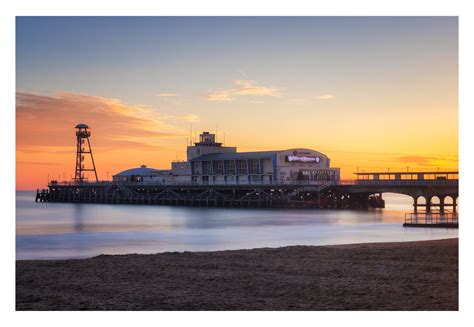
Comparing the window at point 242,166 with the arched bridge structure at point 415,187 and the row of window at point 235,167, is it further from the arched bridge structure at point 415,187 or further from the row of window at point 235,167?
the arched bridge structure at point 415,187

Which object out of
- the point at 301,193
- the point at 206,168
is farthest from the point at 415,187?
the point at 206,168

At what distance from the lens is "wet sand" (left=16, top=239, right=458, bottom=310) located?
10.2 m

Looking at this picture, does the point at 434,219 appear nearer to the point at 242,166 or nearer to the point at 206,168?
the point at 242,166

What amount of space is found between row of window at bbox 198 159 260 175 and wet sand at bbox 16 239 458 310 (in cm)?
4695

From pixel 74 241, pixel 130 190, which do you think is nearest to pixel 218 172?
pixel 130 190

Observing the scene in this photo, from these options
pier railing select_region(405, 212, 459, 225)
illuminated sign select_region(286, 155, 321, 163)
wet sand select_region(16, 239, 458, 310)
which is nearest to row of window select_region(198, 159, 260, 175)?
illuminated sign select_region(286, 155, 321, 163)

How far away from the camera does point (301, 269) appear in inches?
512

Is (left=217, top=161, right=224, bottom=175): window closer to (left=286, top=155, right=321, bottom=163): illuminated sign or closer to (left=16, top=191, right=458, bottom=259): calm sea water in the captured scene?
(left=286, top=155, right=321, bottom=163): illuminated sign

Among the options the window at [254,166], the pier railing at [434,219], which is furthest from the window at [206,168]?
the pier railing at [434,219]

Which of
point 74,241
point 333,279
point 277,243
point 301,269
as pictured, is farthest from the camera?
point 74,241

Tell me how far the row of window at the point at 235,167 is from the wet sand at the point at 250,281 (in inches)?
1848

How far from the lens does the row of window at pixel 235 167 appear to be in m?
62.7
